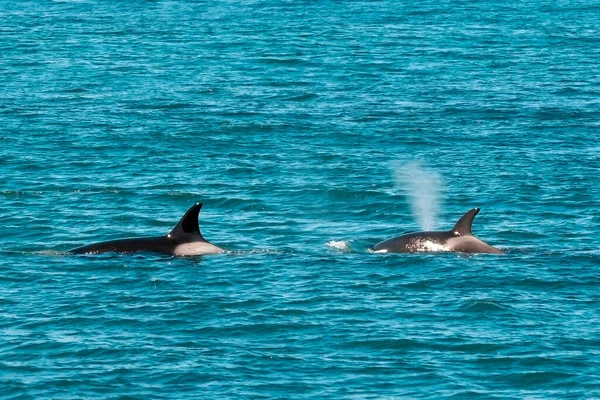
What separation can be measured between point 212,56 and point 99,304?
132ft

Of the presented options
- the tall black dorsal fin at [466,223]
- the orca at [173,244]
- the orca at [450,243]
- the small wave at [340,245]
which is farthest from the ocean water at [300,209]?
the tall black dorsal fin at [466,223]

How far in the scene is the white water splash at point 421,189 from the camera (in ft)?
122

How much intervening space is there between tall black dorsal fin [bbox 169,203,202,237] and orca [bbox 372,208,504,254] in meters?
4.38

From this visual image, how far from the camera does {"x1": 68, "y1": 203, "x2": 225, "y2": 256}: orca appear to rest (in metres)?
32.2

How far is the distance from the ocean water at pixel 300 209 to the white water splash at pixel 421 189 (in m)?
0.12

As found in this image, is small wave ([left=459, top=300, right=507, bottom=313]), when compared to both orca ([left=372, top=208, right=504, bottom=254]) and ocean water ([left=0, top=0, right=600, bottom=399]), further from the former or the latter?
orca ([left=372, top=208, right=504, bottom=254])

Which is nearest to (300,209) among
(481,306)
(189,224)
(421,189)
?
(421,189)

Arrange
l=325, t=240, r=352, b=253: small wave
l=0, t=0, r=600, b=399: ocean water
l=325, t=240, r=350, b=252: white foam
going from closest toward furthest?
1. l=0, t=0, r=600, b=399: ocean water
2. l=325, t=240, r=352, b=253: small wave
3. l=325, t=240, r=350, b=252: white foam

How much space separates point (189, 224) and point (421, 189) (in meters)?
9.78

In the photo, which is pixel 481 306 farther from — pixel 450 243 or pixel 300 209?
pixel 300 209

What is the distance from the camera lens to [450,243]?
107 feet

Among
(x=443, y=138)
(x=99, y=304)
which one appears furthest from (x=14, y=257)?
(x=443, y=138)

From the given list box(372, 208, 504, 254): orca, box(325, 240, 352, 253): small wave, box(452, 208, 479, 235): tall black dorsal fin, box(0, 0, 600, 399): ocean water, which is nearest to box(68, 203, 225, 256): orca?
box(0, 0, 600, 399): ocean water

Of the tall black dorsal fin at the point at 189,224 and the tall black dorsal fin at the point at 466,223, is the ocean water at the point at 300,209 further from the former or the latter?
the tall black dorsal fin at the point at 466,223
